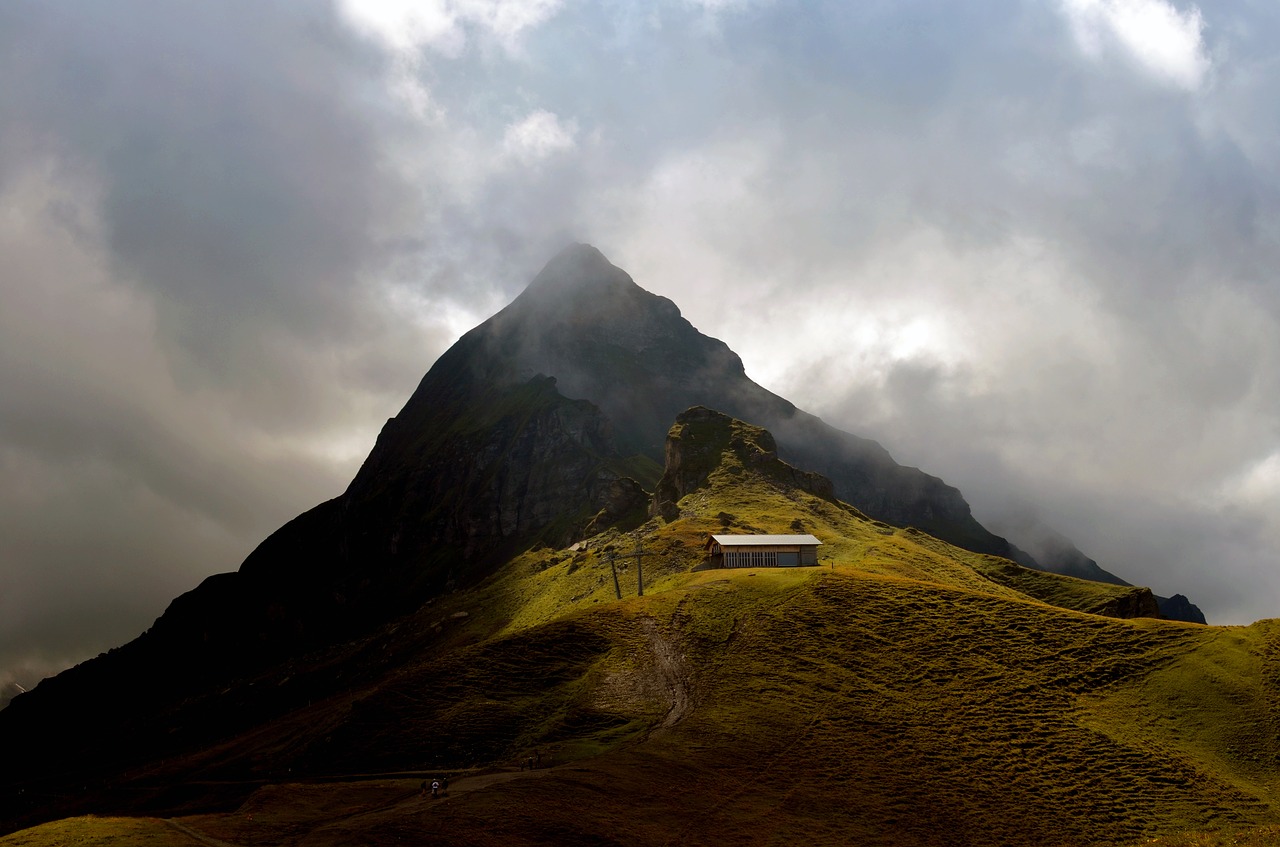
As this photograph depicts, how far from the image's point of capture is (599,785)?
72.4 meters

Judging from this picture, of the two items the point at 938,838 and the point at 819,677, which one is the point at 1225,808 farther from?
the point at 819,677

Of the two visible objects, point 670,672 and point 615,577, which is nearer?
point 670,672

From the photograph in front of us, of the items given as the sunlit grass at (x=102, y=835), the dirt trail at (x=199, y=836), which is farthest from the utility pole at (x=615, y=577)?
the sunlit grass at (x=102, y=835)

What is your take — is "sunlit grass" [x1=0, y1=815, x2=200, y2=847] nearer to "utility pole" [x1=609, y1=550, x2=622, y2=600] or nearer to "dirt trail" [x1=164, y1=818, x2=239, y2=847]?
"dirt trail" [x1=164, y1=818, x2=239, y2=847]

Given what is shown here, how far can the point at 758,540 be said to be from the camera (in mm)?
144750

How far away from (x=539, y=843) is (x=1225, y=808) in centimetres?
5604

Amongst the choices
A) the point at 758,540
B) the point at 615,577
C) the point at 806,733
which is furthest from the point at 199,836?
the point at 758,540

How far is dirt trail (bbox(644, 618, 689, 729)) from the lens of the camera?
298 feet

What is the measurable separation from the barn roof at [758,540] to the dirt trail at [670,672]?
107 ft

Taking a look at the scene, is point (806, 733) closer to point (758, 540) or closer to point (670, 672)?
point (670, 672)

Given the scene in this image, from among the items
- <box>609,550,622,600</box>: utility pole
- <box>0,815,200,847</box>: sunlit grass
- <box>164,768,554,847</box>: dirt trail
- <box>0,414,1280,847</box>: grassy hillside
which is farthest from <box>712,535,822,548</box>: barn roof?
<box>0,815,200,847</box>: sunlit grass

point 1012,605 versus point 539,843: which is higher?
point 1012,605

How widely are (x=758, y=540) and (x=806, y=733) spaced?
61194 millimetres

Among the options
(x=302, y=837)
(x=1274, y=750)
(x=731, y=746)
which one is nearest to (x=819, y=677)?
(x=731, y=746)
